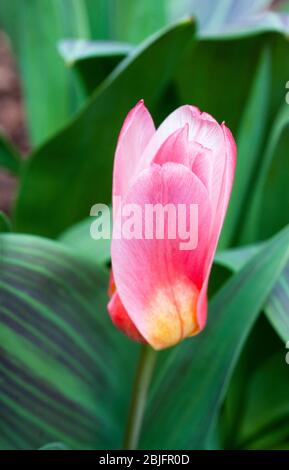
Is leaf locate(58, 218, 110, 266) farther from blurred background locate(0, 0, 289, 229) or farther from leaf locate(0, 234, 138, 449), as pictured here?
blurred background locate(0, 0, 289, 229)

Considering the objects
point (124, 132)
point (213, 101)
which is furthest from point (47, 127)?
point (124, 132)

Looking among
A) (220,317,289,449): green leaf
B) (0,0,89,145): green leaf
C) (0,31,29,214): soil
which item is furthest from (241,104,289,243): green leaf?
(0,31,29,214): soil

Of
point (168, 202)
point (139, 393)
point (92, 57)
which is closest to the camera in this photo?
point (168, 202)

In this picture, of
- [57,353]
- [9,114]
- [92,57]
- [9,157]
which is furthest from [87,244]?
[9,114]

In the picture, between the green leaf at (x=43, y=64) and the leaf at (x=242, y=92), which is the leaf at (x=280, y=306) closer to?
the leaf at (x=242, y=92)

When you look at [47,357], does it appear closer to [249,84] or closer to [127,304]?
[127,304]

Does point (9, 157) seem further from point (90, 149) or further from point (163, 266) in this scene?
point (163, 266)
